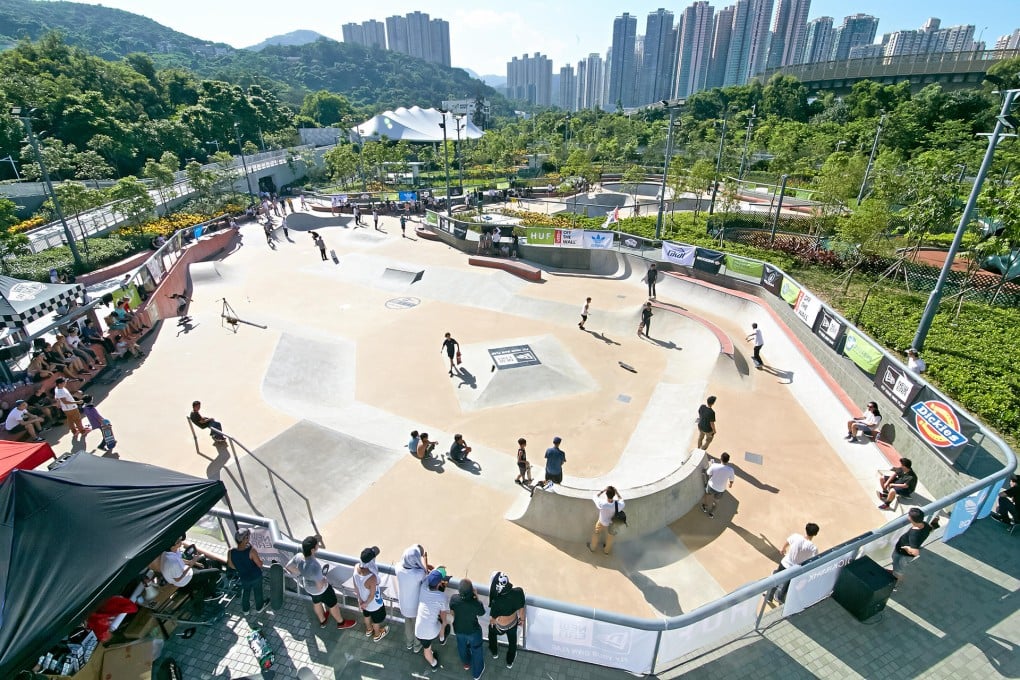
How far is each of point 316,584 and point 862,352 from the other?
47.1ft

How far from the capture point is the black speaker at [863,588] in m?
6.81

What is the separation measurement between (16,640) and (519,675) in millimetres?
5556

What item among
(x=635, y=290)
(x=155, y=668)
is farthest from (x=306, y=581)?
(x=635, y=290)

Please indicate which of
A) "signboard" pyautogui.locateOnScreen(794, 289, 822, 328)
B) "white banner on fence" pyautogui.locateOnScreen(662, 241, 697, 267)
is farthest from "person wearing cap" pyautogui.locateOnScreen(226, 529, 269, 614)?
"white banner on fence" pyautogui.locateOnScreen(662, 241, 697, 267)

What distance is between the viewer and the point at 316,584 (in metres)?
6.70

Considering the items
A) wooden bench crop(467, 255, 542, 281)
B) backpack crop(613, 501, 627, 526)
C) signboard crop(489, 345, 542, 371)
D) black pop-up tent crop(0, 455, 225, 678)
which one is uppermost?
black pop-up tent crop(0, 455, 225, 678)

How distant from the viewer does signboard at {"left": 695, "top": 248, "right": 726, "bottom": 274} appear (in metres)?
22.2

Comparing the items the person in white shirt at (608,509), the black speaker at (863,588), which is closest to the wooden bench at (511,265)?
the person in white shirt at (608,509)

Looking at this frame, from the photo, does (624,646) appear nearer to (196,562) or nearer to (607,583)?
(607,583)

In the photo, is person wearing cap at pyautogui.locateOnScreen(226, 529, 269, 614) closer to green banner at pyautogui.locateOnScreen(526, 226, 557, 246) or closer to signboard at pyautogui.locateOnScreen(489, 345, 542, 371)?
signboard at pyautogui.locateOnScreen(489, 345, 542, 371)

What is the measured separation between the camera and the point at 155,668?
6332 mm

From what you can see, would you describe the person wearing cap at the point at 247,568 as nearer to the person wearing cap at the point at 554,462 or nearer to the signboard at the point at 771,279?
the person wearing cap at the point at 554,462

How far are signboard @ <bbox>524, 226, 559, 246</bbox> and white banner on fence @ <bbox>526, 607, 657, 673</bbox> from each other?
23541 millimetres

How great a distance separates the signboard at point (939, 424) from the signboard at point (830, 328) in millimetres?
3648
